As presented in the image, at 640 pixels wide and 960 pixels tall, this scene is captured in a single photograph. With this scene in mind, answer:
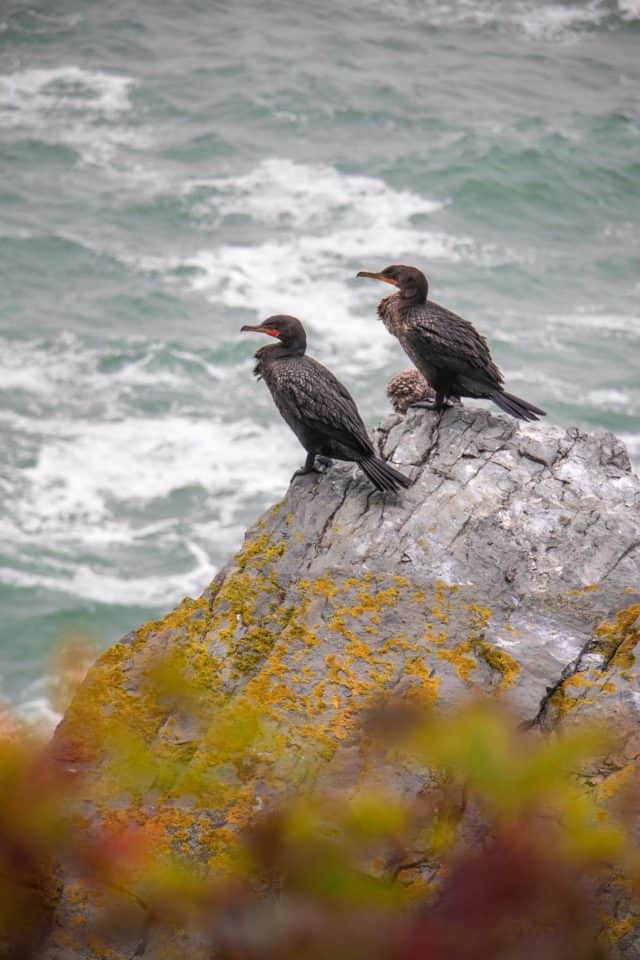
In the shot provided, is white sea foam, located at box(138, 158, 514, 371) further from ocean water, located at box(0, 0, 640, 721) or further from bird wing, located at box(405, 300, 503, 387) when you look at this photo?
bird wing, located at box(405, 300, 503, 387)

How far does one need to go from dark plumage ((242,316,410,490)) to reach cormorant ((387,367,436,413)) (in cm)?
182

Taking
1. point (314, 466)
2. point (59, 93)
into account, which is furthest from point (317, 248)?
point (314, 466)

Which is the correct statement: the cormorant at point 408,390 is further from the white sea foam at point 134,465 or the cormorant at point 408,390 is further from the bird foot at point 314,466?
the white sea foam at point 134,465

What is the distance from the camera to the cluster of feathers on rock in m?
8.84

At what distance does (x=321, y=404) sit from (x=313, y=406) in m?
0.07

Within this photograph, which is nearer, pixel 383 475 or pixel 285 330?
pixel 383 475

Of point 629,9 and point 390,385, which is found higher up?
point 390,385

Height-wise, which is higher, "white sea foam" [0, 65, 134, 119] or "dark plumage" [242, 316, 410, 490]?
"dark plumage" [242, 316, 410, 490]

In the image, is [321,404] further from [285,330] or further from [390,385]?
[390,385]

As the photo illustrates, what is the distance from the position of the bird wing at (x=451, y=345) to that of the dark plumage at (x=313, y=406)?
111 cm

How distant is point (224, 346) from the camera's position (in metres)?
37.2

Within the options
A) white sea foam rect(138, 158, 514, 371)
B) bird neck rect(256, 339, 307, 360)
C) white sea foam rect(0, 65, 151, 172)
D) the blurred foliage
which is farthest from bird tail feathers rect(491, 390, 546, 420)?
white sea foam rect(0, 65, 151, 172)

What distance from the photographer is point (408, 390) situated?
11469 mm

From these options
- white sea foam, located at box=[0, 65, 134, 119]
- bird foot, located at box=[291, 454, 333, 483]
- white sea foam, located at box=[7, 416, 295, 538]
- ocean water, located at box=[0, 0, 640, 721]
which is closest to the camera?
bird foot, located at box=[291, 454, 333, 483]
